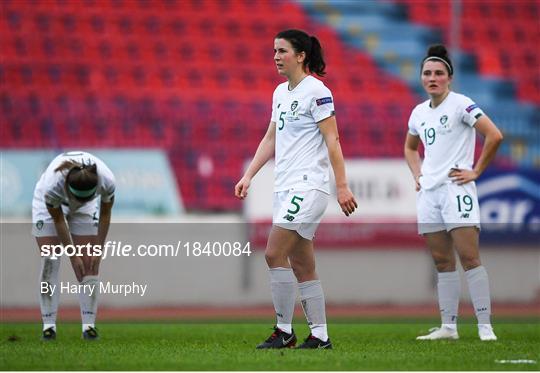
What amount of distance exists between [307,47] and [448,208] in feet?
7.54

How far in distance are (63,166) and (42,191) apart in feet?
2.02

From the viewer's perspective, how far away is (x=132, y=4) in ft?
68.5

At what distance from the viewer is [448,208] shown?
30.2 feet

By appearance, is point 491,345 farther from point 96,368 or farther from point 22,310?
point 22,310

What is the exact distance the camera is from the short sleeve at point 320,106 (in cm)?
753

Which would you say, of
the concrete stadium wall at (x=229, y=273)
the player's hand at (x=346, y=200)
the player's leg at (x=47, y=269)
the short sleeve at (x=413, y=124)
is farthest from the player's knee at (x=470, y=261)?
the concrete stadium wall at (x=229, y=273)

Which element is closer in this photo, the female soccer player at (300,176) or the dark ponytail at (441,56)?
the female soccer player at (300,176)

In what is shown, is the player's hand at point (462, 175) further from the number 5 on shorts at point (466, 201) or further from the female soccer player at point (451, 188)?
the number 5 on shorts at point (466, 201)

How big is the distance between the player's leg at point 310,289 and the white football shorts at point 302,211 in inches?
5.7

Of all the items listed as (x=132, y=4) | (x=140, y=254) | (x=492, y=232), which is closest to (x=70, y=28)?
(x=132, y=4)

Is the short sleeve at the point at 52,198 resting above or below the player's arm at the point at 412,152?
below

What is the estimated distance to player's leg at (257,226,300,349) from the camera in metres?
7.54

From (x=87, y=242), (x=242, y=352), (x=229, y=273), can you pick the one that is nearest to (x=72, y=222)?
(x=87, y=242)

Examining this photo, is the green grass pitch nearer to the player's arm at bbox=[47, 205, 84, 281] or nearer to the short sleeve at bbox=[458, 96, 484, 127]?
the player's arm at bbox=[47, 205, 84, 281]
